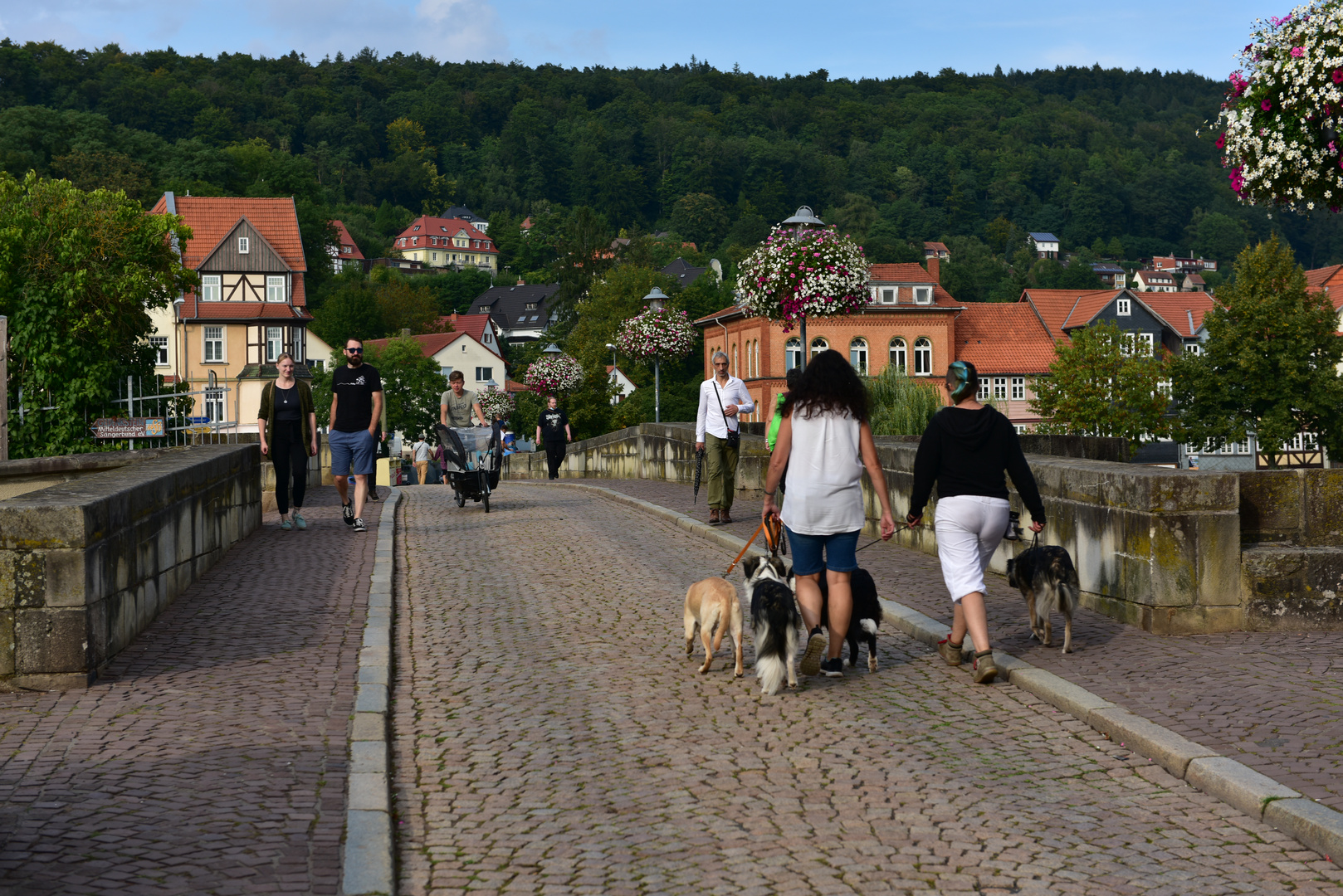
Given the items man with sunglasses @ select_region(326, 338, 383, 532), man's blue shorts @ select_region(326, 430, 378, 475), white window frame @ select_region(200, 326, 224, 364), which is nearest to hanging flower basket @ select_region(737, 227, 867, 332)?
man with sunglasses @ select_region(326, 338, 383, 532)

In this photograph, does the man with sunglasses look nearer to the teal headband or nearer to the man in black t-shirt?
the teal headband

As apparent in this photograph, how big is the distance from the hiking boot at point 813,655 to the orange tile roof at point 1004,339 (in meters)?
76.2

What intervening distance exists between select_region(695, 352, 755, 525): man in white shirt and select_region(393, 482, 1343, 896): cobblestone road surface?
20.2 ft

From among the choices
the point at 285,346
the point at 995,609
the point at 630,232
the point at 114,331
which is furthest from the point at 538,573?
the point at 630,232

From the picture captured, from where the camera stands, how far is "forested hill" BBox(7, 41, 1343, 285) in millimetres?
149625

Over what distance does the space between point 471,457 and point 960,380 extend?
34.5 ft

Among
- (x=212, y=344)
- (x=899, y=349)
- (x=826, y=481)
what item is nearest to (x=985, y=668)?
(x=826, y=481)

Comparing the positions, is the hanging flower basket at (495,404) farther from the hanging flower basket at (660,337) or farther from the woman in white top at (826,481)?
the woman in white top at (826,481)

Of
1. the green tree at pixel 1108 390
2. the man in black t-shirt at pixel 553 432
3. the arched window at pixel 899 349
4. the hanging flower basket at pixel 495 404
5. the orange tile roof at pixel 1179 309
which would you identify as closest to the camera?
the man in black t-shirt at pixel 553 432

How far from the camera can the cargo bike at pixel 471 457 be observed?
1656 centimetres

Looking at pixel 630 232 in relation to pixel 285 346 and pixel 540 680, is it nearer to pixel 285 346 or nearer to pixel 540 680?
pixel 285 346

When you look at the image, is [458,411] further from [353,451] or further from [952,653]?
[952,653]

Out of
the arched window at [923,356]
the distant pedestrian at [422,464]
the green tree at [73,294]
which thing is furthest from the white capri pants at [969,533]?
the arched window at [923,356]

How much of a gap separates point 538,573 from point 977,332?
76.1m
